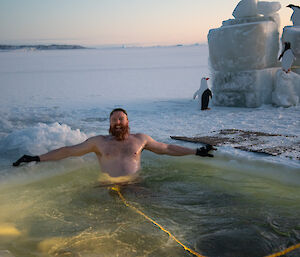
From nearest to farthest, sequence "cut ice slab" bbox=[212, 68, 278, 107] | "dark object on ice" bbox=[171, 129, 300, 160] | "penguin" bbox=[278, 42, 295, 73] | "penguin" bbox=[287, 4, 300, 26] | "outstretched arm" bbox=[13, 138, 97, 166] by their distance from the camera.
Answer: "outstretched arm" bbox=[13, 138, 97, 166]
"dark object on ice" bbox=[171, 129, 300, 160]
"penguin" bbox=[278, 42, 295, 73]
"cut ice slab" bbox=[212, 68, 278, 107]
"penguin" bbox=[287, 4, 300, 26]

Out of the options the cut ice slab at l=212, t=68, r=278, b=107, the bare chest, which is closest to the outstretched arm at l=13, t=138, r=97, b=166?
the bare chest

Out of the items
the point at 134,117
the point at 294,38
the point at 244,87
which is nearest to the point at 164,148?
the point at 134,117

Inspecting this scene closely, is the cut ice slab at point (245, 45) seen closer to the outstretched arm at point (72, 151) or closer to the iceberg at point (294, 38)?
the iceberg at point (294, 38)

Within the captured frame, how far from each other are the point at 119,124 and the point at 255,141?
2.23 m

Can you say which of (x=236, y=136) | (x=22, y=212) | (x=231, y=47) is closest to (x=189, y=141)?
(x=236, y=136)

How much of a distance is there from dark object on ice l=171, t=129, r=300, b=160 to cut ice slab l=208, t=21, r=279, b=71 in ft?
9.42

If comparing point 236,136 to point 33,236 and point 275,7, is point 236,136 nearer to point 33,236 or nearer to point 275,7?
point 33,236

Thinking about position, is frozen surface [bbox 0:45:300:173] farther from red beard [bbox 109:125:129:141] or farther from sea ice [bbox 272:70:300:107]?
red beard [bbox 109:125:129:141]

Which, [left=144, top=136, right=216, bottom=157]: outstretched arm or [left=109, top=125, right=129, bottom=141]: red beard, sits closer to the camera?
[left=109, top=125, right=129, bottom=141]: red beard

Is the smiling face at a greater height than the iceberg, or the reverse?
the iceberg

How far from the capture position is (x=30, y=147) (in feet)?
14.8

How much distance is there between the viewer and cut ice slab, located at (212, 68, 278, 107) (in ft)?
26.4

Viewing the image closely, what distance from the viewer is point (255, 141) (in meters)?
4.92

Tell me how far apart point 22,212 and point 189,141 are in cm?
251
